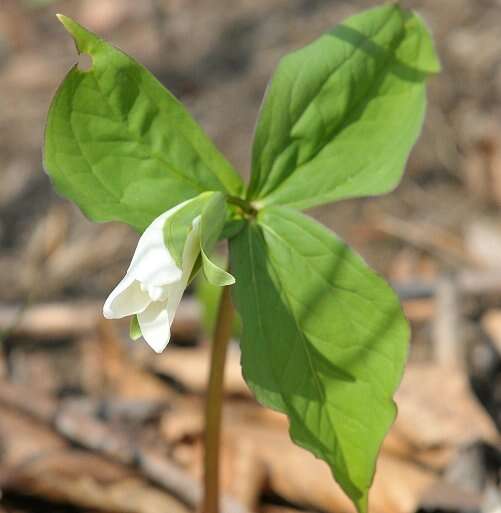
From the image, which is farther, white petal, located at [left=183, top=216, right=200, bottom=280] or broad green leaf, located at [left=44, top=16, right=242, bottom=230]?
broad green leaf, located at [left=44, top=16, right=242, bottom=230]

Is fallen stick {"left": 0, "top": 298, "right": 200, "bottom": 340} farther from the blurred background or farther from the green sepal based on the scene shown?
the green sepal

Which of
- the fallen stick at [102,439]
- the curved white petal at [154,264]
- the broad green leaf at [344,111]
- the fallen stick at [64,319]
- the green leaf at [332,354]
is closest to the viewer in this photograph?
the curved white petal at [154,264]

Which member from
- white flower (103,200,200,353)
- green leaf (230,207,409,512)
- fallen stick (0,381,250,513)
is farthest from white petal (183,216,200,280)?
fallen stick (0,381,250,513)

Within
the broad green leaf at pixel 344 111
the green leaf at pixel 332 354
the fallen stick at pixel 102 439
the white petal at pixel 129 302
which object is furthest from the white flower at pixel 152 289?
the fallen stick at pixel 102 439

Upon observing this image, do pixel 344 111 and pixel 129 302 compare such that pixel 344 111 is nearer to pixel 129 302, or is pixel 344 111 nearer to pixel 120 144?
pixel 120 144

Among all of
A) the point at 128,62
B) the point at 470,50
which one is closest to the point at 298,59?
the point at 128,62

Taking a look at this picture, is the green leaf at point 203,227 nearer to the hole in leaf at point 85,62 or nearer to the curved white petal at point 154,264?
the curved white petal at point 154,264

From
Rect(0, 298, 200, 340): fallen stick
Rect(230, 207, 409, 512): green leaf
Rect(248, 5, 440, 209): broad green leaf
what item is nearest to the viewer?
Rect(230, 207, 409, 512): green leaf

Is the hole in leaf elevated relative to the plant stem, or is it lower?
elevated
